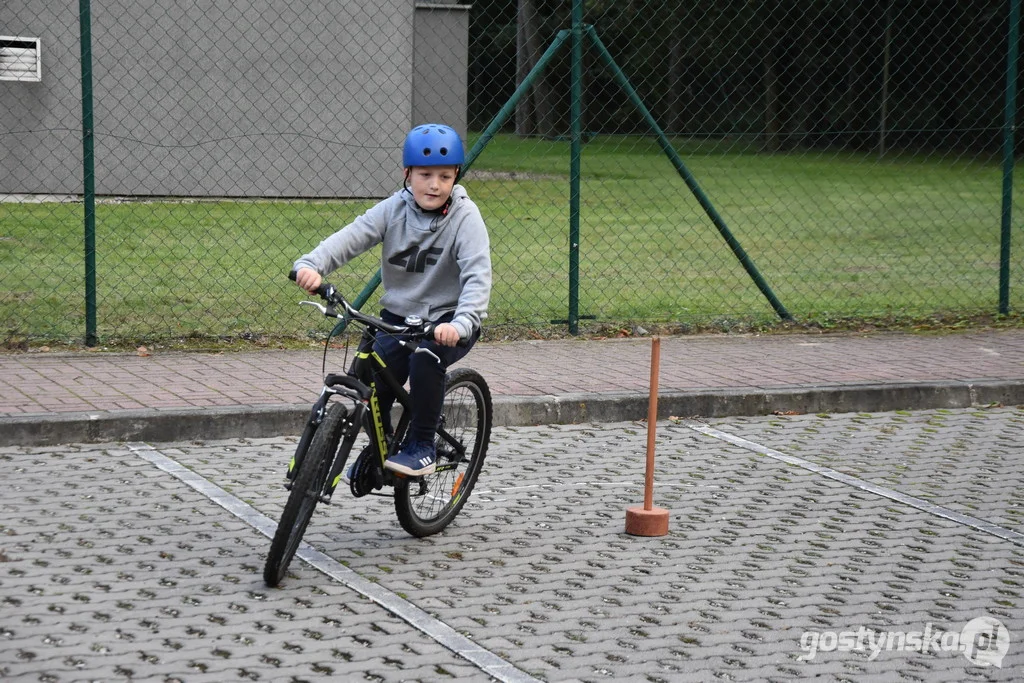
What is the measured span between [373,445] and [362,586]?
596mm

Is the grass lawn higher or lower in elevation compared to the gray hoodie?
lower

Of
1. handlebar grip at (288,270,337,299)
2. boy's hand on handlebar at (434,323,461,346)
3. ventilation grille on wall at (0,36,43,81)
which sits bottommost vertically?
A: boy's hand on handlebar at (434,323,461,346)

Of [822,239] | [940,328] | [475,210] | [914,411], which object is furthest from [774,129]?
[475,210]

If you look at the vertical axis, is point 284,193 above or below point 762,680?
above

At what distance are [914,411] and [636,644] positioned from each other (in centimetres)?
446

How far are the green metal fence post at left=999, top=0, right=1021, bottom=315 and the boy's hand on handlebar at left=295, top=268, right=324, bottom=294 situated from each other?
7.12 metres

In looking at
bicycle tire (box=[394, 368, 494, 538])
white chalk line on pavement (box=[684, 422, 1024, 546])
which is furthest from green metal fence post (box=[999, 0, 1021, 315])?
bicycle tire (box=[394, 368, 494, 538])

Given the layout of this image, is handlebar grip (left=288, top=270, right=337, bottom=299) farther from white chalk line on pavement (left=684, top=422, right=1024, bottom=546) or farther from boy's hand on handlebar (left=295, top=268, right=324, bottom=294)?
white chalk line on pavement (left=684, top=422, right=1024, bottom=546)

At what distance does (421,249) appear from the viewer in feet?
17.8

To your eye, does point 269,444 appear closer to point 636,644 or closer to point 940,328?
point 636,644

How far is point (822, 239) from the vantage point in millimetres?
17125

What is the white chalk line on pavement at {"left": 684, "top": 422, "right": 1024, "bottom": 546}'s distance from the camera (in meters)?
5.98

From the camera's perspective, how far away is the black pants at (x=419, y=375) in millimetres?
5352

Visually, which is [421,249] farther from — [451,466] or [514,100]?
[514,100]
